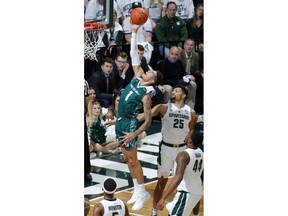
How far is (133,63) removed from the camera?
1077cm

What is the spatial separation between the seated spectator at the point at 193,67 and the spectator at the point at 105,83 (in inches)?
33.6

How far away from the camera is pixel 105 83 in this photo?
1105 centimetres

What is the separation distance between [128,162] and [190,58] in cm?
132

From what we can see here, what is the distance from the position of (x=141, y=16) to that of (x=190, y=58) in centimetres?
69

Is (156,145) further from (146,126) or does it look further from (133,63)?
(133,63)

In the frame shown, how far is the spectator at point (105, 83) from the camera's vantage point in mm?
11000

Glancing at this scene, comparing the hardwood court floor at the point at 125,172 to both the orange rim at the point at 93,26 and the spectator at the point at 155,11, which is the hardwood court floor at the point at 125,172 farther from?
the orange rim at the point at 93,26

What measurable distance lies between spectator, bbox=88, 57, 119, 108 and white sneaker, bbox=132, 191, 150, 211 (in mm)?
1035

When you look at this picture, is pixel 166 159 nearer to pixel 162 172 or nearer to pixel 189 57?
pixel 162 172

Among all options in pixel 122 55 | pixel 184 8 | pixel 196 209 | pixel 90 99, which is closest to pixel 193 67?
pixel 184 8

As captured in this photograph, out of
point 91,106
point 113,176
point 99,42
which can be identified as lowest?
point 113,176

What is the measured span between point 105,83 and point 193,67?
1.08 metres

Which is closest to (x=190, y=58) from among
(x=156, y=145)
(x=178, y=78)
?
(x=178, y=78)

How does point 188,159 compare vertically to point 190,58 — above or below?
below
